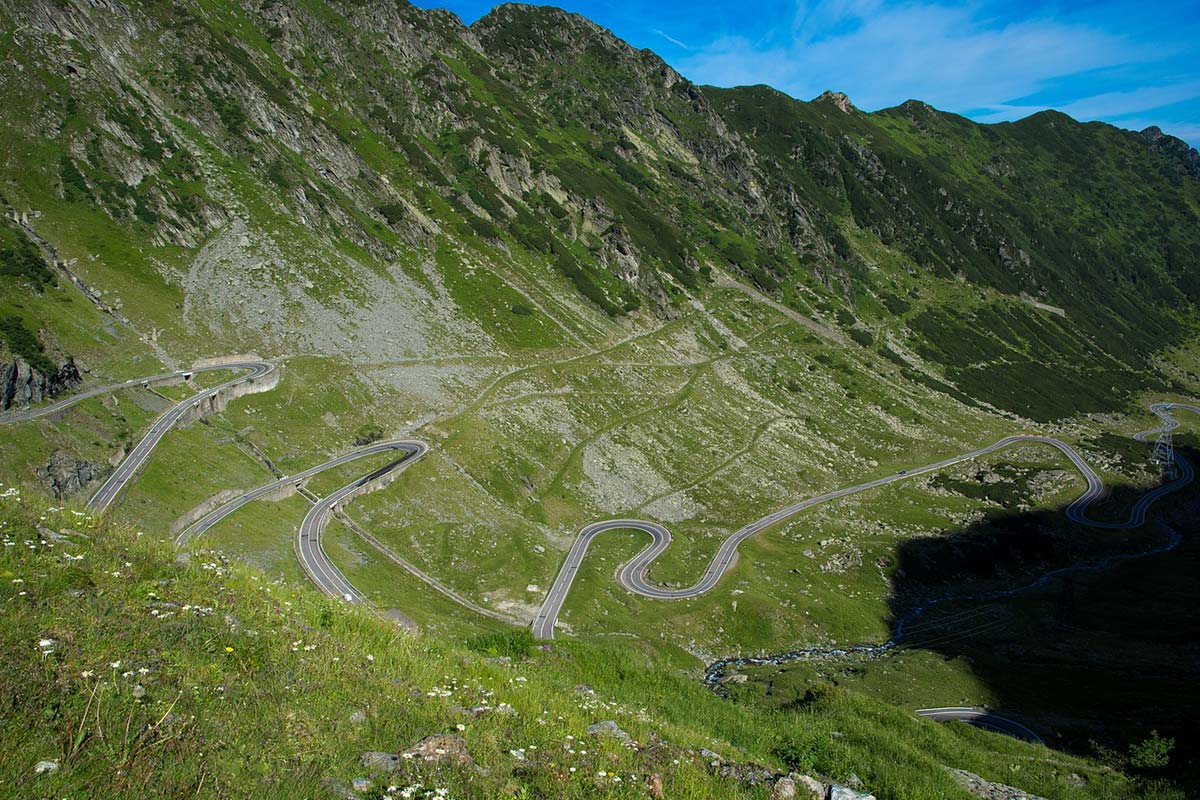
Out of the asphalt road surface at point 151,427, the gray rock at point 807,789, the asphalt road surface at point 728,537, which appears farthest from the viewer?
the asphalt road surface at point 728,537

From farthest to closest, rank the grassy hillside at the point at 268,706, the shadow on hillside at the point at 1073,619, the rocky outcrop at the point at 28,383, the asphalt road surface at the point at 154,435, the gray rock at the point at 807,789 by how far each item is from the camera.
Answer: the rocky outcrop at the point at 28,383 → the asphalt road surface at the point at 154,435 → the shadow on hillside at the point at 1073,619 → the gray rock at the point at 807,789 → the grassy hillside at the point at 268,706

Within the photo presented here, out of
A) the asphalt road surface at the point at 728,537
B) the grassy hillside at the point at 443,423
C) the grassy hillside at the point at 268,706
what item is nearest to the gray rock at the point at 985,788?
the grassy hillside at the point at 268,706

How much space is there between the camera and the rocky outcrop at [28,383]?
165 feet

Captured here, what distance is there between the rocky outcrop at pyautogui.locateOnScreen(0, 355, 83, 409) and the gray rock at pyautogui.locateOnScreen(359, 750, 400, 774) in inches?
2404

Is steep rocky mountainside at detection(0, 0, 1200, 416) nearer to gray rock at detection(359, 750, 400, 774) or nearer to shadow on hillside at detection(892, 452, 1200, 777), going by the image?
shadow on hillside at detection(892, 452, 1200, 777)

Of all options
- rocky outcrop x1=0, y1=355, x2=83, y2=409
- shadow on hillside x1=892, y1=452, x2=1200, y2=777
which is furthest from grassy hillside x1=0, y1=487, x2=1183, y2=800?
rocky outcrop x1=0, y1=355, x2=83, y2=409

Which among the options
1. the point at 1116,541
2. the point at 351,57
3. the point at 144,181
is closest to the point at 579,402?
the point at 144,181

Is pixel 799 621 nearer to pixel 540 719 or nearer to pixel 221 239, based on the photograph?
pixel 540 719

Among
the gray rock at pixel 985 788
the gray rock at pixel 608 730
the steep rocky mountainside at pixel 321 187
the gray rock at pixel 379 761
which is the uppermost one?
the steep rocky mountainside at pixel 321 187

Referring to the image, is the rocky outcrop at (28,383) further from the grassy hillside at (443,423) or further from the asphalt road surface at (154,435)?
the asphalt road surface at (154,435)

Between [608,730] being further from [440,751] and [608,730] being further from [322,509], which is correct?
[322,509]

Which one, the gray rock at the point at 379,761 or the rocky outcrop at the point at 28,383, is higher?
the gray rock at the point at 379,761

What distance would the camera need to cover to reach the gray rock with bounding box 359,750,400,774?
27.9 ft

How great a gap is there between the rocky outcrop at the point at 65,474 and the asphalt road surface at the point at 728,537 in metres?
37.6
